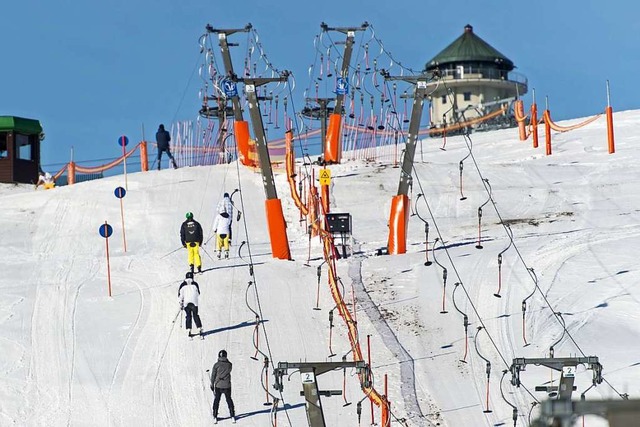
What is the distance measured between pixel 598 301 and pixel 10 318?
9912mm

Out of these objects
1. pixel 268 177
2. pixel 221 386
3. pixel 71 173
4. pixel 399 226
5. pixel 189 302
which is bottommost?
pixel 221 386

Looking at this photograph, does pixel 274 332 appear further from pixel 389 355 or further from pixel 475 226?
pixel 475 226

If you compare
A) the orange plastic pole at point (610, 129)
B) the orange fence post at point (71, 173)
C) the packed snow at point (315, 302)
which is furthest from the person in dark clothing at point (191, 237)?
the orange plastic pole at point (610, 129)

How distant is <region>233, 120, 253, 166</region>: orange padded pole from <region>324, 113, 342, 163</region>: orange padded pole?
8.16 ft

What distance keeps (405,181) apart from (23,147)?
20231 mm

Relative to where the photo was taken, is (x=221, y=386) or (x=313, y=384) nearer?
(x=313, y=384)

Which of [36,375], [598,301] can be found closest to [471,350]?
[598,301]

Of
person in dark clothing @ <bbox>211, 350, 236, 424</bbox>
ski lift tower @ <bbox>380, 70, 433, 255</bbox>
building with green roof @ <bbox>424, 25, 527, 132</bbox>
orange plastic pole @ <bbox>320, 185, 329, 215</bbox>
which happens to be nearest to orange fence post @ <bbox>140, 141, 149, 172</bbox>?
orange plastic pole @ <bbox>320, 185, 329, 215</bbox>

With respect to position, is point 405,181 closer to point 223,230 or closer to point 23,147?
point 223,230

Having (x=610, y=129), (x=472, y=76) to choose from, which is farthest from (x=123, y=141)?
(x=472, y=76)

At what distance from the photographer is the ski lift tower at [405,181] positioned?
2728 centimetres

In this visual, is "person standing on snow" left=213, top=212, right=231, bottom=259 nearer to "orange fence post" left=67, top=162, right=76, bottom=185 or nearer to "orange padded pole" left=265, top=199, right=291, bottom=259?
"orange padded pole" left=265, top=199, right=291, bottom=259

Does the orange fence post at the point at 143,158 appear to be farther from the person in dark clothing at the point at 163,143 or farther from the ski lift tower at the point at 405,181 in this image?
the ski lift tower at the point at 405,181

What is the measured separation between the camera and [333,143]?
39750 mm
